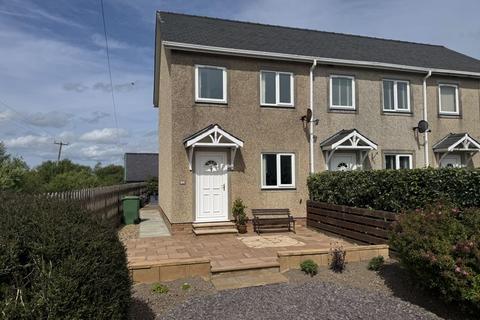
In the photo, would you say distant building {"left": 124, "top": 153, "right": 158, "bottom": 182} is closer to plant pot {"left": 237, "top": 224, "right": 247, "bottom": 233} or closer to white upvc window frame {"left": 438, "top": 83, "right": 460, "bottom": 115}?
plant pot {"left": 237, "top": 224, "right": 247, "bottom": 233}

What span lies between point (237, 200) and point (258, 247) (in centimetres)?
275

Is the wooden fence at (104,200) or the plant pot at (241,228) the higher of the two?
the wooden fence at (104,200)

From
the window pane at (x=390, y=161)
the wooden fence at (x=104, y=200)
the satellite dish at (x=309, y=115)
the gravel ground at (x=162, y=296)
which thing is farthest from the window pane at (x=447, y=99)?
the wooden fence at (x=104, y=200)

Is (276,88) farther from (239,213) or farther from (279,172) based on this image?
(239,213)

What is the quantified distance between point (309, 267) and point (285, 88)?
7500mm

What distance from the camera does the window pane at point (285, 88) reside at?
1262cm

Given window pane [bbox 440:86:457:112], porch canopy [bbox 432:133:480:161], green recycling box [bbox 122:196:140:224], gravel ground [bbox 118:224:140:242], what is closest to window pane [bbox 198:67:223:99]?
gravel ground [bbox 118:224:140:242]

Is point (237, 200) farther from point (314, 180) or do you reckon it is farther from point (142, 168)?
point (142, 168)

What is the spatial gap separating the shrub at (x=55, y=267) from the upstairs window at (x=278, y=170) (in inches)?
342

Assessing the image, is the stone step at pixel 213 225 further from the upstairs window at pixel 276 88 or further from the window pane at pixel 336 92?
the window pane at pixel 336 92

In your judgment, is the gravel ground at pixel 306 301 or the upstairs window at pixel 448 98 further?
→ the upstairs window at pixel 448 98

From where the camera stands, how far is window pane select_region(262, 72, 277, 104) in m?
12.4

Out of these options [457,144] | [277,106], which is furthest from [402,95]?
[277,106]

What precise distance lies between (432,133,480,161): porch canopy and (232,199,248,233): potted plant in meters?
8.14
